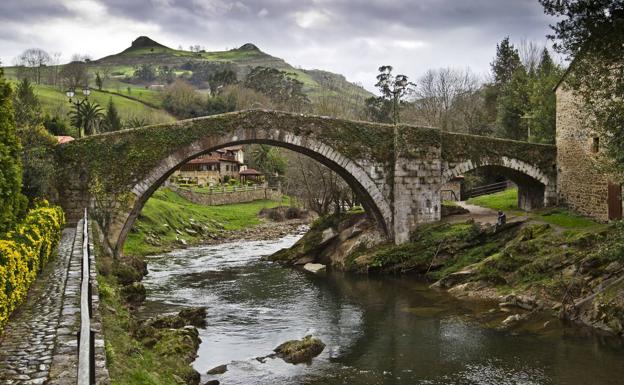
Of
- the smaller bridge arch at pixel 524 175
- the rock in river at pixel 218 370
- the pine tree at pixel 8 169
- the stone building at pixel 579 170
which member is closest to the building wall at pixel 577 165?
the stone building at pixel 579 170

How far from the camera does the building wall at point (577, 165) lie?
88.5 feet

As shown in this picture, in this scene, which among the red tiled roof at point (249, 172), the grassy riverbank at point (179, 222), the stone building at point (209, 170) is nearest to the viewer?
the grassy riverbank at point (179, 222)

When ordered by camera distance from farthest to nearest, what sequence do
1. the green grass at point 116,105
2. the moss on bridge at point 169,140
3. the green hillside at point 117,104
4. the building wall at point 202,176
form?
the green grass at point 116,105
the green hillside at point 117,104
the building wall at point 202,176
the moss on bridge at point 169,140

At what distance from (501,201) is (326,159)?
1491 centimetres

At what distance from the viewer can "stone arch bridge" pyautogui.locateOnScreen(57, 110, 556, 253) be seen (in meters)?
25.0

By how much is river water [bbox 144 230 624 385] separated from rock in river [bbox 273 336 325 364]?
251 mm

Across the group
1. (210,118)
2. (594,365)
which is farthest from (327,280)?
(594,365)

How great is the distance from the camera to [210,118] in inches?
1041

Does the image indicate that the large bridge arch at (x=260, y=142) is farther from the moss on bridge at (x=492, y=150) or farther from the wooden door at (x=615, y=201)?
the wooden door at (x=615, y=201)

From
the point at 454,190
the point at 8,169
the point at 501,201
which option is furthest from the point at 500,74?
the point at 8,169

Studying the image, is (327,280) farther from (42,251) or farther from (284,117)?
(42,251)

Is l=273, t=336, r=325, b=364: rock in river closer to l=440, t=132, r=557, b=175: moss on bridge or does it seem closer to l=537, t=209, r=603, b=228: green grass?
l=537, t=209, r=603, b=228: green grass

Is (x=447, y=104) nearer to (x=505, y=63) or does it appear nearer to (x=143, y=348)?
(x=505, y=63)

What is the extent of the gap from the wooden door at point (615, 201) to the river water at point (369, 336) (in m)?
8.86
